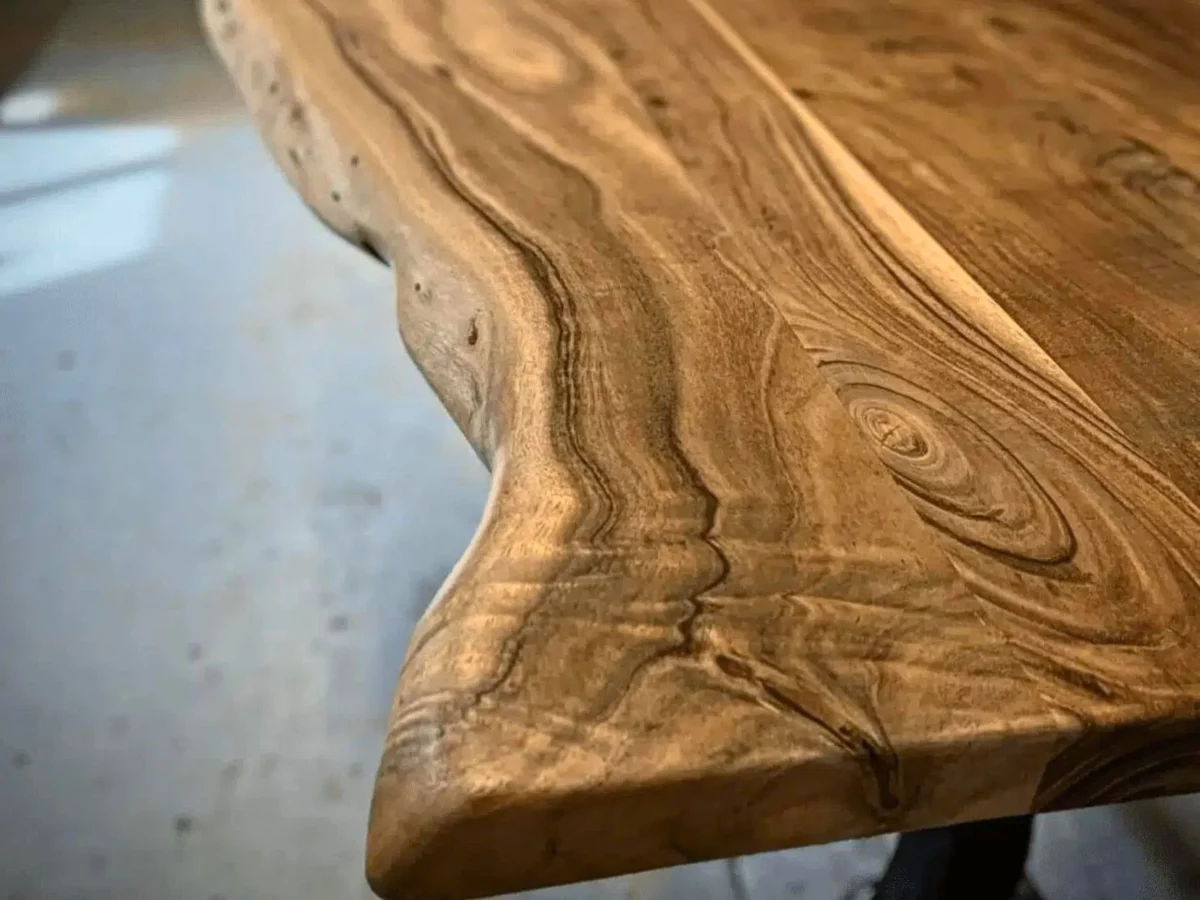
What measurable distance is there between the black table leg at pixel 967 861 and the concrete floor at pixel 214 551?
21 cm

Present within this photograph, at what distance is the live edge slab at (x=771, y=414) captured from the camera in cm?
30

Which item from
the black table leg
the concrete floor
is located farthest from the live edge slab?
the concrete floor

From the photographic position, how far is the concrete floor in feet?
3.00

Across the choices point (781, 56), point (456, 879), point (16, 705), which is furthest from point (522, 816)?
point (16, 705)

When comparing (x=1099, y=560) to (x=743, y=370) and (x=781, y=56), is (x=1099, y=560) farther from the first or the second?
(x=781, y=56)

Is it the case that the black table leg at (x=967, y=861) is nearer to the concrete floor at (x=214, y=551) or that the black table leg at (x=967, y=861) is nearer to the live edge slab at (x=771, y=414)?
the concrete floor at (x=214, y=551)

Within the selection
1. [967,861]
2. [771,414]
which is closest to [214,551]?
[967,861]

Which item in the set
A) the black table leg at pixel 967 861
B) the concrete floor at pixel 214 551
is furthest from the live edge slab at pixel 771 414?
the concrete floor at pixel 214 551

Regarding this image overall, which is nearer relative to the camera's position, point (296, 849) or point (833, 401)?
point (833, 401)

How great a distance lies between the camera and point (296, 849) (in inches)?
35.9

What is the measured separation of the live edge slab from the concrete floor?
51 cm

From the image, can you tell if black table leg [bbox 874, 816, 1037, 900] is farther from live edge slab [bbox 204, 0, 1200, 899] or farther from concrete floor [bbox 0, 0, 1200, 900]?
live edge slab [bbox 204, 0, 1200, 899]

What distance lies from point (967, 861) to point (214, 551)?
2.53ft

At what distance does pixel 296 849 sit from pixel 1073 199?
72 cm
